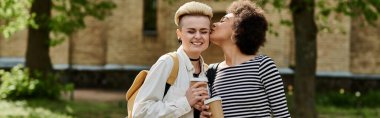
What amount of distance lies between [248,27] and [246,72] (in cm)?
28

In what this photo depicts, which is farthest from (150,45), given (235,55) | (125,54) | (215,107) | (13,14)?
(215,107)

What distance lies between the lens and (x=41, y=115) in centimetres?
1395

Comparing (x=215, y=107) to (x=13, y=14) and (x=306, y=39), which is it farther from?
(x=13, y=14)

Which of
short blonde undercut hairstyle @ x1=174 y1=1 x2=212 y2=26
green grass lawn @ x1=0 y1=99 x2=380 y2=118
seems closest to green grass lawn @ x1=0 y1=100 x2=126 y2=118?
green grass lawn @ x1=0 y1=99 x2=380 y2=118

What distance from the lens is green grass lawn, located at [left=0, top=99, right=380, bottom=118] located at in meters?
14.2

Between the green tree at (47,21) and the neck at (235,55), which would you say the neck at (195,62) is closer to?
the neck at (235,55)

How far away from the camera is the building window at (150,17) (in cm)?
2470

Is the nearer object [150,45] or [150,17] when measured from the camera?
[150,45]

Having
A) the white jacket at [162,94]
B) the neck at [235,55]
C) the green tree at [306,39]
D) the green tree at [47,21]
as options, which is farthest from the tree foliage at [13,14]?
the white jacket at [162,94]

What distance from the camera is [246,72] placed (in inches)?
153

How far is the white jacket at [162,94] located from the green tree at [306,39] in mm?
8598

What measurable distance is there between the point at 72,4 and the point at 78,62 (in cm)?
861

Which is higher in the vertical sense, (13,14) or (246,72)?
(246,72)

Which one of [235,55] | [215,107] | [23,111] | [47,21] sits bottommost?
[23,111]
